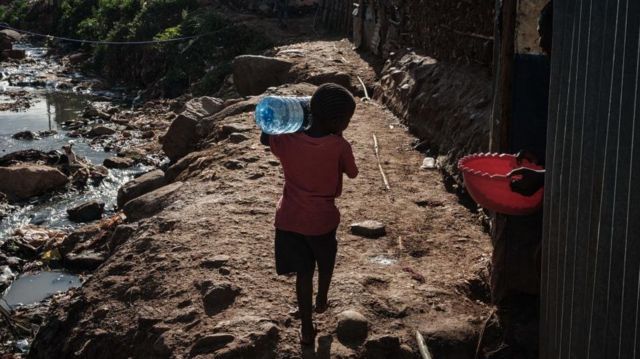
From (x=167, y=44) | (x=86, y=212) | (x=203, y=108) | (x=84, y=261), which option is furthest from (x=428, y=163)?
(x=167, y=44)

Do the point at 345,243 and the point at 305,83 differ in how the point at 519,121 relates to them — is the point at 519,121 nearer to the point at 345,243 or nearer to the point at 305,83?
the point at 345,243

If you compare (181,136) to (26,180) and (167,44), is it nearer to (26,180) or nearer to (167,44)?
(26,180)

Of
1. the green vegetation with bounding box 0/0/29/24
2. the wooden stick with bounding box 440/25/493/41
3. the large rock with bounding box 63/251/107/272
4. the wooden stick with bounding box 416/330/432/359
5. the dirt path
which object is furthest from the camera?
the green vegetation with bounding box 0/0/29/24

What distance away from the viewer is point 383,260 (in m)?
5.27

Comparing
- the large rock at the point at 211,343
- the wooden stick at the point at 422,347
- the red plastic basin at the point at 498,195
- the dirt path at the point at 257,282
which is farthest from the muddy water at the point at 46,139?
the red plastic basin at the point at 498,195

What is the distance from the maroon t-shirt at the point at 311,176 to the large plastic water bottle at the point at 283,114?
5cm

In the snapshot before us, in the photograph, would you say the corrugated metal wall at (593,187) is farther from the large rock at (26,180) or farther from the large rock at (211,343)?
the large rock at (26,180)

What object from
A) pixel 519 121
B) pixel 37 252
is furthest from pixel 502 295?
pixel 37 252

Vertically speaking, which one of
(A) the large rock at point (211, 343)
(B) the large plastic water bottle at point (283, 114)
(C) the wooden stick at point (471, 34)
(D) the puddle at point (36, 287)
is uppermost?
(C) the wooden stick at point (471, 34)

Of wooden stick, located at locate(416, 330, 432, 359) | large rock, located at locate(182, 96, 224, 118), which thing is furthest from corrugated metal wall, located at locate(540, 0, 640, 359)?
large rock, located at locate(182, 96, 224, 118)

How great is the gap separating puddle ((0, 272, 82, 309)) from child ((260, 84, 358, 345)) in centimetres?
441

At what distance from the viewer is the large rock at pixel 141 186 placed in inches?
362

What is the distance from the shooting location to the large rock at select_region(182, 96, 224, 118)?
1071 centimetres

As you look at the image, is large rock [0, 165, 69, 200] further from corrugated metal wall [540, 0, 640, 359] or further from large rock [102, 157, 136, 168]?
corrugated metal wall [540, 0, 640, 359]
